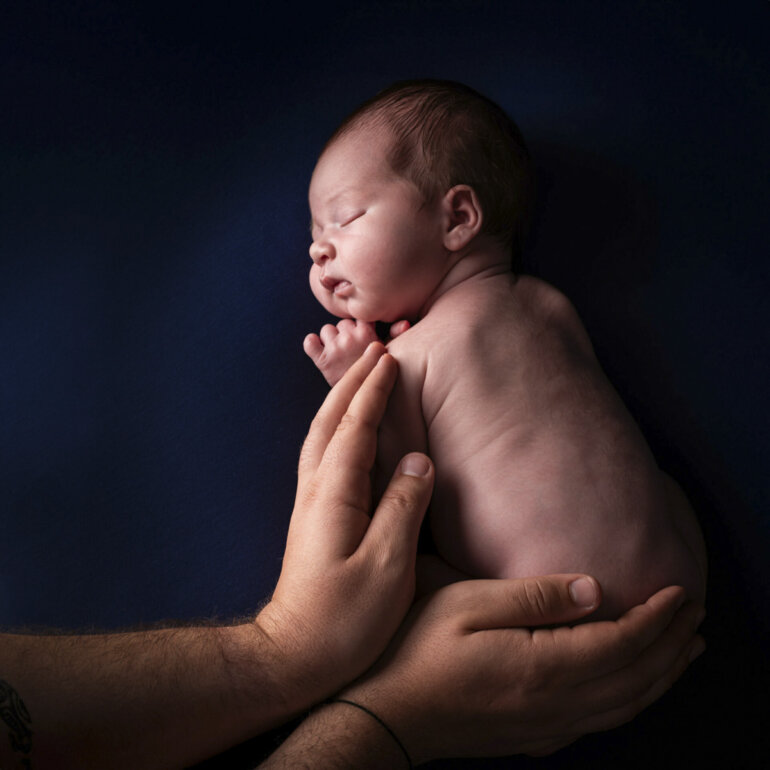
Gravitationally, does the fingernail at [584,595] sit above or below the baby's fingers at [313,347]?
A: below

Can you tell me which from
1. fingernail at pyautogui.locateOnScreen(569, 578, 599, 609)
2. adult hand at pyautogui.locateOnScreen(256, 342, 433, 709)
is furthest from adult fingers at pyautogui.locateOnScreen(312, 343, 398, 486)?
fingernail at pyautogui.locateOnScreen(569, 578, 599, 609)

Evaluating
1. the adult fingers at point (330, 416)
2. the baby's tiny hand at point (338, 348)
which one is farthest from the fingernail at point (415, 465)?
the baby's tiny hand at point (338, 348)

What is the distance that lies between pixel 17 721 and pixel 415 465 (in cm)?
68

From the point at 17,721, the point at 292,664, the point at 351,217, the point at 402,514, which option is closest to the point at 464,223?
the point at 351,217

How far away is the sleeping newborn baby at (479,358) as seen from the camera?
1220 millimetres

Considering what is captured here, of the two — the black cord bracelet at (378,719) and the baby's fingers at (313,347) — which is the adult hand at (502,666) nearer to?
the black cord bracelet at (378,719)

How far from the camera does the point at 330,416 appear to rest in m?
1.30

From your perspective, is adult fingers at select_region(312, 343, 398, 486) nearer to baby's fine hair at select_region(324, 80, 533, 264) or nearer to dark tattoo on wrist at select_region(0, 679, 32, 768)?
baby's fine hair at select_region(324, 80, 533, 264)

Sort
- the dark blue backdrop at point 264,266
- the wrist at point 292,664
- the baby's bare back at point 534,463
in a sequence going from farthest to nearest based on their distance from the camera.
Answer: the dark blue backdrop at point 264,266 < the baby's bare back at point 534,463 < the wrist at point 292,664

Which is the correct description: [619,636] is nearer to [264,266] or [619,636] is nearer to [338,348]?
[338,348]

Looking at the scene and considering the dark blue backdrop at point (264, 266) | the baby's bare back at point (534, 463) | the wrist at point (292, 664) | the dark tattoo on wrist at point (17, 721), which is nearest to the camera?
the dark tattoo on wrist at point (17, 721)

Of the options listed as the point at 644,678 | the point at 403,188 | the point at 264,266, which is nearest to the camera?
the point at 644,678

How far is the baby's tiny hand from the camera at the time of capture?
1411 mm

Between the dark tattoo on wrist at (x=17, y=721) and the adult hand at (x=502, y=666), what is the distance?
437mm
